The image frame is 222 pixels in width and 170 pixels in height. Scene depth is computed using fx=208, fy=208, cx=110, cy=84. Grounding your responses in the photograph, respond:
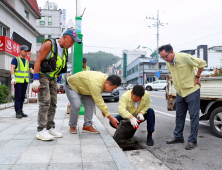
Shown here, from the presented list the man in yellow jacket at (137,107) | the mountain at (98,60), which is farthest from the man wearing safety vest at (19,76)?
the mountain at (98,60)

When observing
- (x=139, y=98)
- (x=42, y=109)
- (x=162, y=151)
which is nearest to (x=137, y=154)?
(x=162, y=151)

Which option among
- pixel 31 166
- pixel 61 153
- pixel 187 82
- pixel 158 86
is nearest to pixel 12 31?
pixel 61 153

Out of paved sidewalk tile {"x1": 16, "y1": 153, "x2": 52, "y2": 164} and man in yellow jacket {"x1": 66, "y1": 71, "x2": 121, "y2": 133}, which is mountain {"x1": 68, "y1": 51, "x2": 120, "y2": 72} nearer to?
man in yellow jacket {"x1": 66, "y1": 71, "x2": 121, "y2": 133}

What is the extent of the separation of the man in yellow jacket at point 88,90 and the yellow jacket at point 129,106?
0.36m

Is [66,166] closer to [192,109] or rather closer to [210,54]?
[192,109]

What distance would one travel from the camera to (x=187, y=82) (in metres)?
3.56

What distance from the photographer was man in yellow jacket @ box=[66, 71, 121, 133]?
10.6ft

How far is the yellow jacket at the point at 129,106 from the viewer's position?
12.0ft

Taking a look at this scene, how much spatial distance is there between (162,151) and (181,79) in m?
1.27

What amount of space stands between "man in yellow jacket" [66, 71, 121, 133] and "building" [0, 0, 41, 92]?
24.7 feet

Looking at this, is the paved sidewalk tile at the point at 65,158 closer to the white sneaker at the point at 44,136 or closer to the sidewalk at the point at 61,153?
the sidewalk at the point at 61,153

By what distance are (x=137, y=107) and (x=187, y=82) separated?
3.23 feet

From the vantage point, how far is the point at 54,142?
329 cm

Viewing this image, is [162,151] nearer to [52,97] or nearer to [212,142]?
[212,142]
